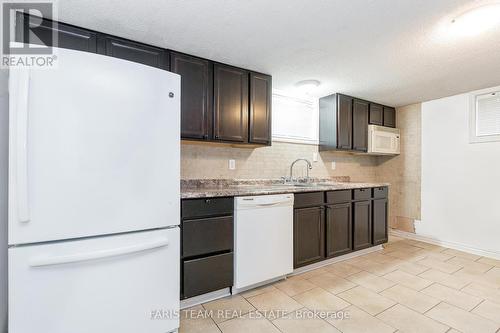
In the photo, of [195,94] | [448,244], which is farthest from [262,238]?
[448,244]

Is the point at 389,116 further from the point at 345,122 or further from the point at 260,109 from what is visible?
the point at 260,109

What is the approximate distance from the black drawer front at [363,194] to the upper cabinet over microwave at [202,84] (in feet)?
4.26

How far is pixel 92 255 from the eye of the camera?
4.20 feet

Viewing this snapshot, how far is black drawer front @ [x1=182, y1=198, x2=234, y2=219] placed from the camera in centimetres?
191

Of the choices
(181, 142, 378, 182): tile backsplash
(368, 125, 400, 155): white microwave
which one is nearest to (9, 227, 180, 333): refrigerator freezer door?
(181, 142, 378, 182): tile backsplash

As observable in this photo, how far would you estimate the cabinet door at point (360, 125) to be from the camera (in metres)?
3.60

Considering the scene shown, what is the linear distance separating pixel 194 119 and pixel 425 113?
3601 millimetres

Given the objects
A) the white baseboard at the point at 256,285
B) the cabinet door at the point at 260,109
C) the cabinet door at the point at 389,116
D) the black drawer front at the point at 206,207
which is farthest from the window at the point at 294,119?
the white baseboard at the point at 256,285

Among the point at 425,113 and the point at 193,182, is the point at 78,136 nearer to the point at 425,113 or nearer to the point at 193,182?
the point at 193,182

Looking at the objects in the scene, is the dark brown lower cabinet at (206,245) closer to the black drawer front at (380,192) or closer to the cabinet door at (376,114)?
the black drawer front at (380,192)

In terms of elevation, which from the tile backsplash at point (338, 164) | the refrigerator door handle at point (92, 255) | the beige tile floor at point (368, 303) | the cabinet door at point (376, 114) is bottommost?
the beige tile floor at point (368, 303)

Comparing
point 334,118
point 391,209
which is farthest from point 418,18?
point 391,209

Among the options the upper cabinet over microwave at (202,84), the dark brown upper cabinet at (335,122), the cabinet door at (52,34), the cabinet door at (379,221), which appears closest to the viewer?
Result: the cabinet door at (52,34)

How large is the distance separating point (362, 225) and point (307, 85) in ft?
6.19
